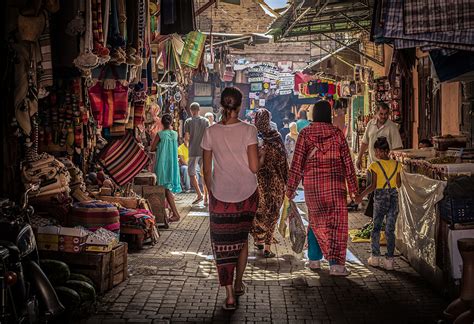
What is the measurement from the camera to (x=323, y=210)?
28.6 feet

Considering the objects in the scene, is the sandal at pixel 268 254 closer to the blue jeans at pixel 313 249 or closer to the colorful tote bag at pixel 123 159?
the blue jeans at pixel 313 249

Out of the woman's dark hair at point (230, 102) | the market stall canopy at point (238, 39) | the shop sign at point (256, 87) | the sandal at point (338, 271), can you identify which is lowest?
the sandal at point (338, 271)

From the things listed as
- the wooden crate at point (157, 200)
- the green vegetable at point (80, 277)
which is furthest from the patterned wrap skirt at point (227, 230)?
the wooden crate at point (157, 200)

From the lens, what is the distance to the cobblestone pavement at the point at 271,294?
22.2 feet

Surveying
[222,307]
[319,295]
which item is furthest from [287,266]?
[222,307]

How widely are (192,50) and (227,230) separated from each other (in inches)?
379

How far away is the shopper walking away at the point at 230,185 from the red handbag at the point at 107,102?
2.81 metres

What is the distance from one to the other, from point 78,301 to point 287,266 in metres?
3.41

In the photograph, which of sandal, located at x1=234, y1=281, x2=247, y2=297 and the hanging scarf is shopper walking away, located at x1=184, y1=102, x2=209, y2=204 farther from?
sandal, located at x1=234, y1=281, x2=247, y2=297

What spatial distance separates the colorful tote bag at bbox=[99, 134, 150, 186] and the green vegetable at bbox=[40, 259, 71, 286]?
3.88 m

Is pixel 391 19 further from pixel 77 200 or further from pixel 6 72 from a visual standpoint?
pixel 77 200

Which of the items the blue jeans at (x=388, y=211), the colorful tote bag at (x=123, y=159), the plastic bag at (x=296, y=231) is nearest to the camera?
the blue jeans at (x=388, y=211)

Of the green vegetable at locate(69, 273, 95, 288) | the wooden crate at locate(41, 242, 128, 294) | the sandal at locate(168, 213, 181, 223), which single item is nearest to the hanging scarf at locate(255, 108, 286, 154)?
the wooden crate at locate(41, 242, 128, 294)

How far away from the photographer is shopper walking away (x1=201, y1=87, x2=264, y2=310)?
7.28m
